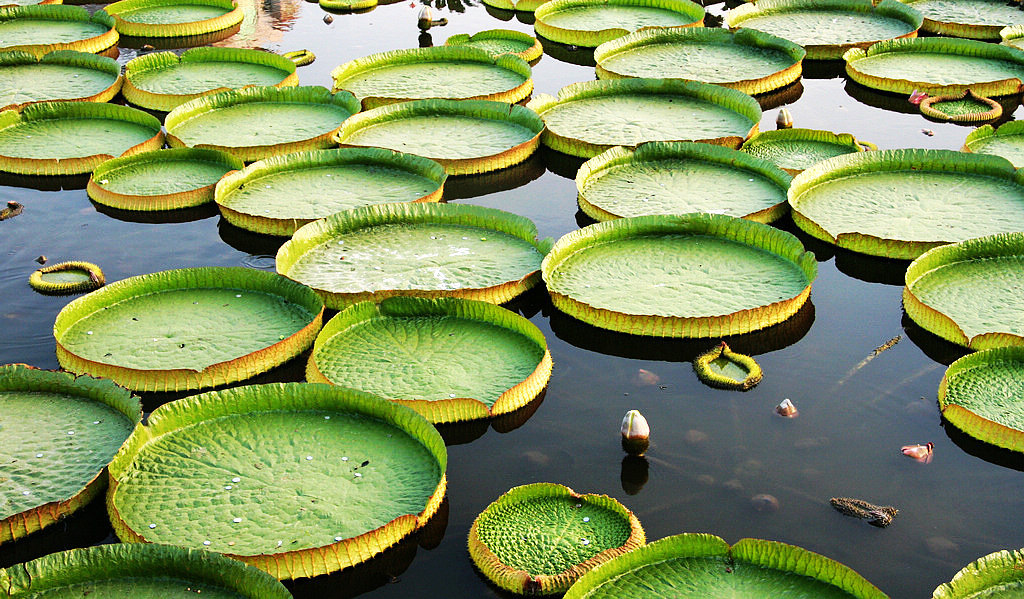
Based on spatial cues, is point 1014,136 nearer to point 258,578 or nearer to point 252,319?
point 252,319

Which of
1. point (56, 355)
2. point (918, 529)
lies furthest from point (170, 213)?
point (918, 529)

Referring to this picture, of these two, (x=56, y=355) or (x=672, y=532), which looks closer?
(x=672, y=532)

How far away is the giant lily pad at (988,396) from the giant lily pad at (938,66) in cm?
449

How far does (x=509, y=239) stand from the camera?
20.5 ft

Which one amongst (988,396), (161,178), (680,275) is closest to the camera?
(988,396)

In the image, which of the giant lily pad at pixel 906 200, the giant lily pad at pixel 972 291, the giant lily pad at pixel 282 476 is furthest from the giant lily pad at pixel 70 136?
the giant lily pad at pixel 972 291

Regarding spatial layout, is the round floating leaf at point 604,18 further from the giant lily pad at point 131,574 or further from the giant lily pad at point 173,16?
the giant lily pad at point 131,574

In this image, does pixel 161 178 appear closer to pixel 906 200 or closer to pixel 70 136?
pixel 70 136

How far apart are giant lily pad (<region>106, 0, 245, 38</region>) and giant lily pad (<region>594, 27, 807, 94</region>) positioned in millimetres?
4336

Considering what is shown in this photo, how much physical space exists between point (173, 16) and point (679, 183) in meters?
6.82

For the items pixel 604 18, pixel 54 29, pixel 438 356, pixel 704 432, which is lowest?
pixel 704 432

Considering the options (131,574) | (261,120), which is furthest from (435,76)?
(131,574)

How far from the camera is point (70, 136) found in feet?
26.1

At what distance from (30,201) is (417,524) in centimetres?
479
